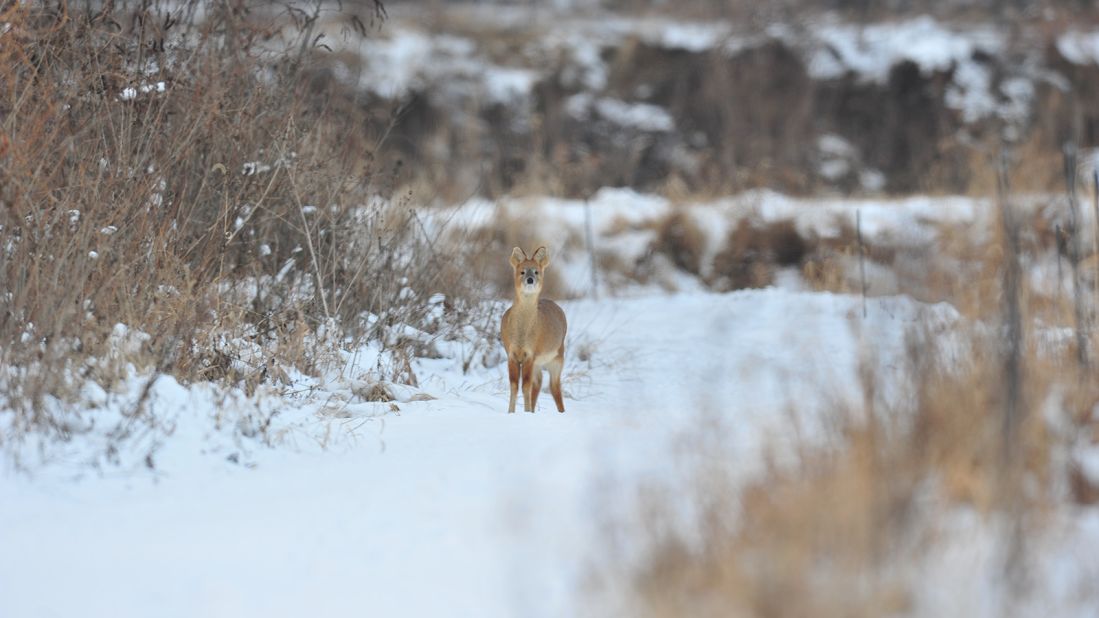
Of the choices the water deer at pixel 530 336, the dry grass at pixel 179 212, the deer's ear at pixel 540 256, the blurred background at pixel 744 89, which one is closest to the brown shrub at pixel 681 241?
the blurred background at pixel 744 89

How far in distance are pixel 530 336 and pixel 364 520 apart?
231cm

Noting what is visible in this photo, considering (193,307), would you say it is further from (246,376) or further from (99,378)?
(99,378)

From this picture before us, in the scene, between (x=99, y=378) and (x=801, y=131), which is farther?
(x=801, y=131)

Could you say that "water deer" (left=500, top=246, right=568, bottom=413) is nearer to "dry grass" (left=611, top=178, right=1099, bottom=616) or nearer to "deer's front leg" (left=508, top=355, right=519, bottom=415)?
"deer's front leg" (left=508, top=355, right=519, bottom=415)

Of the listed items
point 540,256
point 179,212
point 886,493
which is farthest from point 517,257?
point 886,493

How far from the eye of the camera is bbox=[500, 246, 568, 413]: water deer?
6.85 m

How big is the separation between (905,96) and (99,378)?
63.7 ft

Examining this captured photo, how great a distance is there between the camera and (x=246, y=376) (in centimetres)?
631

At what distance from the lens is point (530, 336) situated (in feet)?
22.5

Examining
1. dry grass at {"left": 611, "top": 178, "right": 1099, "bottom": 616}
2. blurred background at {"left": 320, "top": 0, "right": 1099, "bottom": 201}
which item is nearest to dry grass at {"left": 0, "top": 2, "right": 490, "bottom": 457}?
dry grass at {"left": 611, "top": 178, "right": 1099, "bottom": 616}

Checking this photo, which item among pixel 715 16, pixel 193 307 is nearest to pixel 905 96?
pixel 715 16

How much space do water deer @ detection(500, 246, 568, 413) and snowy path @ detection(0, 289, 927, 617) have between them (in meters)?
0.41

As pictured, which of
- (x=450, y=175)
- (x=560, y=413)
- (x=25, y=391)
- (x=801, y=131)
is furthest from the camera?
(x=801, y=131)

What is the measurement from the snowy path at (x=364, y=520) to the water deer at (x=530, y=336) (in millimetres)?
414
